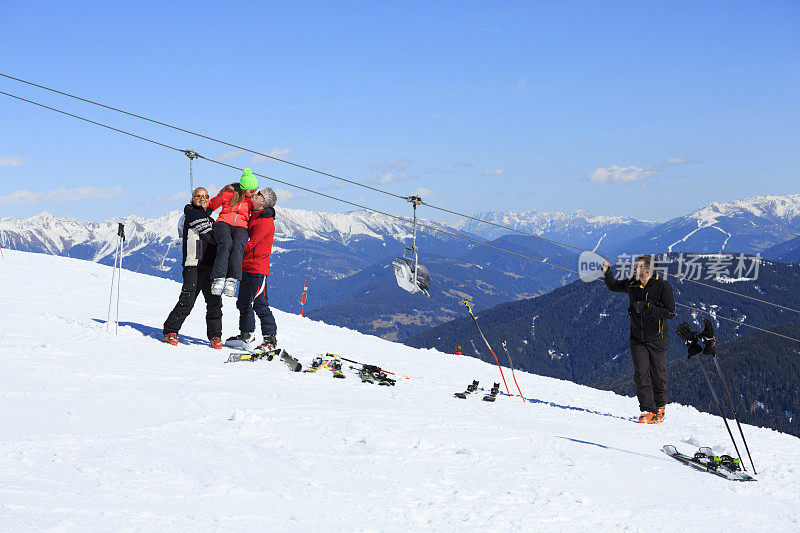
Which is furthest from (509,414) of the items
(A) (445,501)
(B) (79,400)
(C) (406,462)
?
(B) (79,400)

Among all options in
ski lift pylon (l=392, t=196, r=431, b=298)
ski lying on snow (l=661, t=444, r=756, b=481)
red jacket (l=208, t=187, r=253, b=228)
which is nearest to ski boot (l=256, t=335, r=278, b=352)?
red jacket (l=208, t=187, r=253, b=228)

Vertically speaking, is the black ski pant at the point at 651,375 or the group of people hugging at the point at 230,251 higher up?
the group of people hugging at the point at 230,251

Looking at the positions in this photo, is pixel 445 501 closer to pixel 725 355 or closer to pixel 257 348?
pixel 257 348

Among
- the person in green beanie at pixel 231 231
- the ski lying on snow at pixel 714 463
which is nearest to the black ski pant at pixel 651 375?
the ski lying on snow at pixel 714 463

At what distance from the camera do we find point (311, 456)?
538 cm

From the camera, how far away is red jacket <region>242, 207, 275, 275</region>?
34.7 ft

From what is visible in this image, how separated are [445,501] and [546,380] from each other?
1089 cm

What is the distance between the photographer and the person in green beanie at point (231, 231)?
10.1 m

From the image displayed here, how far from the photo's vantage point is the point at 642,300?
31.2 ft

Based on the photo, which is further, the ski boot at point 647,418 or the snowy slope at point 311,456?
the ski boot at point 647,418

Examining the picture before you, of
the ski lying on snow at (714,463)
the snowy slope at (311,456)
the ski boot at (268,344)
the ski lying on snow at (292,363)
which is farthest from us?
the ski boot at (268,344)

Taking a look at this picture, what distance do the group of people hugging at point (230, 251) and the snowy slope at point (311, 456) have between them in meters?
0.94

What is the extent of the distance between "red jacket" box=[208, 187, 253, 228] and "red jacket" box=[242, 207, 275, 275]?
0.19 m

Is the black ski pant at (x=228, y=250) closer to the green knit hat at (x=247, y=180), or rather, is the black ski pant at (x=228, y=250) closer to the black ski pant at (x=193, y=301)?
the black ski pant at (x=193, y=301)
